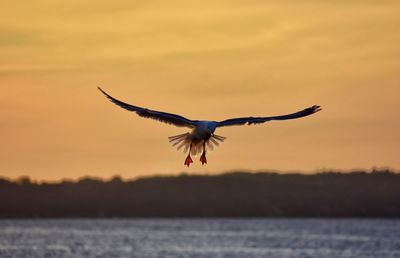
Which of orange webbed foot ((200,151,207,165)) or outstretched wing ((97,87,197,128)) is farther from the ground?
outstretched wing ((97,87,197,128))

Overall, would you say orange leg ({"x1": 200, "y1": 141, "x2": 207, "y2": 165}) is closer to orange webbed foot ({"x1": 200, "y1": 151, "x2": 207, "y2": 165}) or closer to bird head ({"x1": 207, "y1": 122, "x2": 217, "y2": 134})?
orange webbed foot ({"x1": 200, "y1": 151, "x2": 207, "y2": 165})

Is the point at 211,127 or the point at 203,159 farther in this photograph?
the point at 203,159

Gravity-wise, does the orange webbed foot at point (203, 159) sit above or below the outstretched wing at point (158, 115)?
below

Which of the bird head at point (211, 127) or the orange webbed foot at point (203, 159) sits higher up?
the bird head at point (211, 127)

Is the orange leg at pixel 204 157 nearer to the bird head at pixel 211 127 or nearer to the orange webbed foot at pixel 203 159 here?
the orange webbed foot at pixel 203 159

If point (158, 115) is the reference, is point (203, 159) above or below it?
below

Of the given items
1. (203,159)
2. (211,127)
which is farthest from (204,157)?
(211,127)

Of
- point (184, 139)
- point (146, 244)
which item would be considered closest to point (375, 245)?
point (146, 244)

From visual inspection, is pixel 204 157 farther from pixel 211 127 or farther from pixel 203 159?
pixel 211 127

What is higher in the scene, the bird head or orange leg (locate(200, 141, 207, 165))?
the bird head

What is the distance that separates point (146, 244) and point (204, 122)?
9816cm

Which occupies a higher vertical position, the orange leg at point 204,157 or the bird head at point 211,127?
the bird head at point 211,127

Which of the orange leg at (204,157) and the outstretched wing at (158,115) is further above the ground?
the outstretched wing at (158,115)

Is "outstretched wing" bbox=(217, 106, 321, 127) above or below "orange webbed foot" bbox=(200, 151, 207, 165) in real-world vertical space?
above
